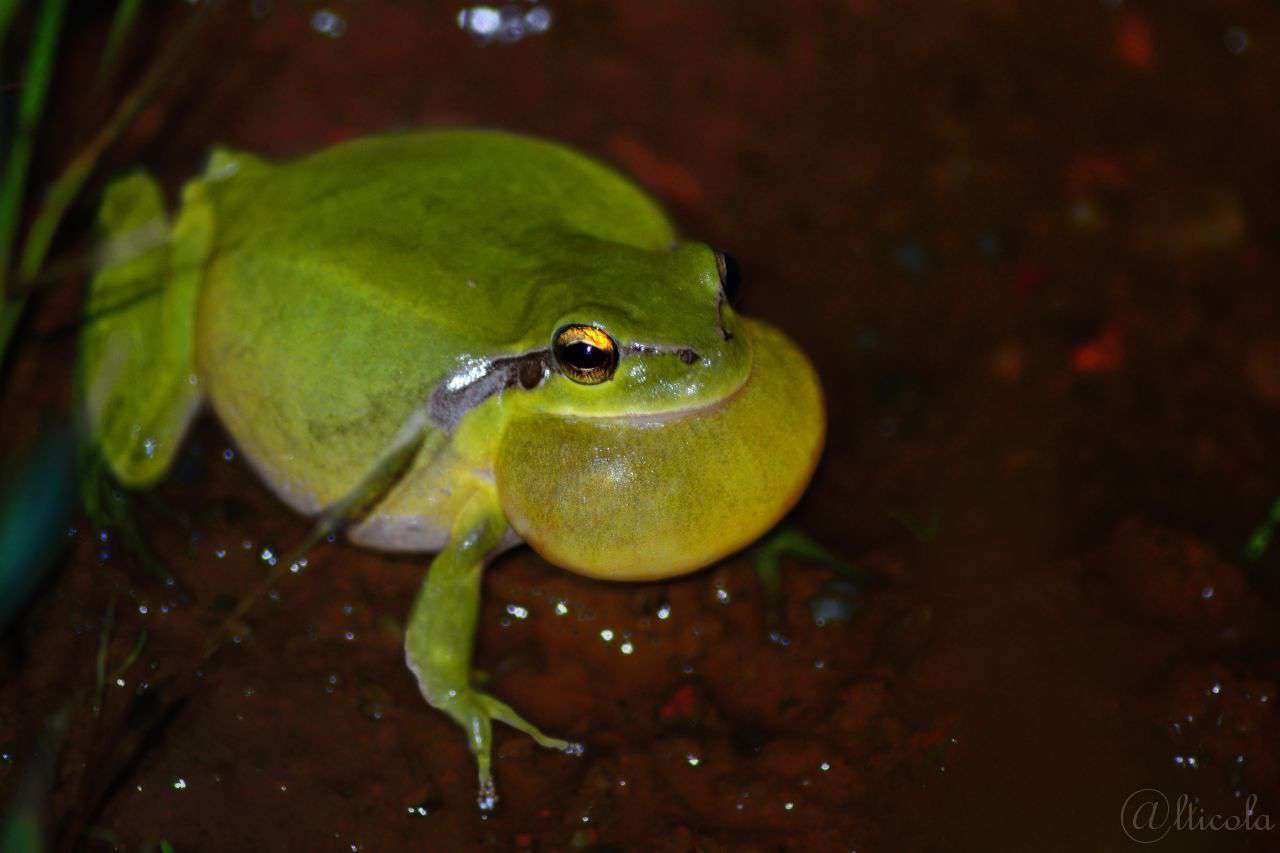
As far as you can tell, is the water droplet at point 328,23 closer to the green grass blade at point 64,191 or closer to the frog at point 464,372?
the green grass blade at point 64,191

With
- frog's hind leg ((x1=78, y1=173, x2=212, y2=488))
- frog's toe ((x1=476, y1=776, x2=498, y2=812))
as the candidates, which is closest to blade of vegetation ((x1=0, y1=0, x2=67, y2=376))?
frog's hind leg ((x1=78, y1=173, x2=212, y2=488))

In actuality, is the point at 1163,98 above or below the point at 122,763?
above

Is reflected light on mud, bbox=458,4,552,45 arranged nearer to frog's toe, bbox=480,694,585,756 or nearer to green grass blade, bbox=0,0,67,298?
green grass blade, bbox=0,0,67,298

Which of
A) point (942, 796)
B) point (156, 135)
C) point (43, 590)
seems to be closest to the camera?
point (942, 796)

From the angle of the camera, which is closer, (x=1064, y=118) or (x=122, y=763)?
(x=122, y=763)


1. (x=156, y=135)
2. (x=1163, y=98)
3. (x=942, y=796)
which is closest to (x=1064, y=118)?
(x=1163, y=98)

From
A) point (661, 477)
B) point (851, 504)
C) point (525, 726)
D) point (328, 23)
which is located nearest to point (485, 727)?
point (525, 726)

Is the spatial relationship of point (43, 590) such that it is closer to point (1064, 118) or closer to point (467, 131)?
point (467, 131)
